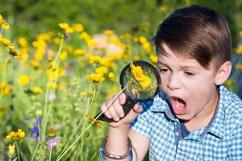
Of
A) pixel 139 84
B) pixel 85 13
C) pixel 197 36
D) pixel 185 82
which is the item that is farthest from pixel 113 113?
pixel 85 13

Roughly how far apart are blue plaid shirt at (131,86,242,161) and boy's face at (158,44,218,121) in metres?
0.11

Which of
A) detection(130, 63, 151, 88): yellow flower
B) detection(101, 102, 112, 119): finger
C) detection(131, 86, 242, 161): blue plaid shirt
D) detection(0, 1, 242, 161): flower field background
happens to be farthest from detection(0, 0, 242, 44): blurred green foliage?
detection(130, 63, 151, 88): yellow flower

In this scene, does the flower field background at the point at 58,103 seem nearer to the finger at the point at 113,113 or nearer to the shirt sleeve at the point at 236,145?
the finger at the point at 113,113

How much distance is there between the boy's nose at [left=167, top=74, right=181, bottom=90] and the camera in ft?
6.75

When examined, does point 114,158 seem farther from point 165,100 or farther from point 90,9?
point 90,9

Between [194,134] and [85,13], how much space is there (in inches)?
211

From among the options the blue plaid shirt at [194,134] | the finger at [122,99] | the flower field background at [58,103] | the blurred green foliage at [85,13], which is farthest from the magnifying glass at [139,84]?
the blurred green foliage at [85,13]

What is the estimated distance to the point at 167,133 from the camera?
233cm

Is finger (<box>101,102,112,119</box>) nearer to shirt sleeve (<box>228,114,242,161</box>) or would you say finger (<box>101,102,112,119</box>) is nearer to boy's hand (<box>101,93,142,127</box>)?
boy's hand (<box>101,93,142,127</box>)

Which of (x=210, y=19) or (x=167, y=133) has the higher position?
(x=210, y=19)

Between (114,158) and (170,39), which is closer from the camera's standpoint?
(170,39)

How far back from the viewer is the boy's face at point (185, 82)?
2.07 metres

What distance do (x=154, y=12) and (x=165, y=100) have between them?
4461 millimetres

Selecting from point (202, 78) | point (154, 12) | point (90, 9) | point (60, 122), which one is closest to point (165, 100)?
point (202, 78)
